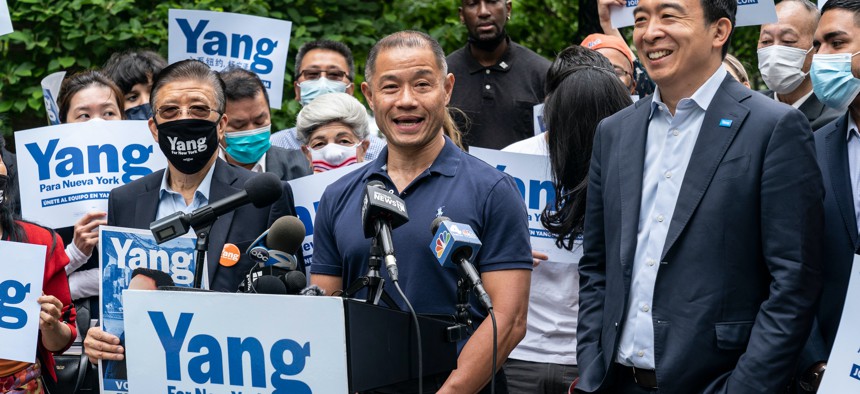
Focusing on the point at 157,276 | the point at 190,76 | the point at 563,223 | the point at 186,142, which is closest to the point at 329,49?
the point at 190,76

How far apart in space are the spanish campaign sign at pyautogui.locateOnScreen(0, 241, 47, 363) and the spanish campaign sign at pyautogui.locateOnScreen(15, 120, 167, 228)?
126cm

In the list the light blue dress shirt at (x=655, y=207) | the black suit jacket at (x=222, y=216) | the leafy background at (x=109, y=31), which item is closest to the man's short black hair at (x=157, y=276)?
the black suit jacket at (x=222, y=216)

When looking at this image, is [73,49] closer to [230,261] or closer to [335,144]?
[335,144]

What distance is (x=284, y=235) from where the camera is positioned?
13.4 feet

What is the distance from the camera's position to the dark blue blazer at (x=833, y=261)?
4.50 m

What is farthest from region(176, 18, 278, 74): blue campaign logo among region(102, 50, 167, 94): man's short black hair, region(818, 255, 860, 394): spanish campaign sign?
region(818, 255, 860, 394): spanish campaign sign

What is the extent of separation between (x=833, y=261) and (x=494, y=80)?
176 inches

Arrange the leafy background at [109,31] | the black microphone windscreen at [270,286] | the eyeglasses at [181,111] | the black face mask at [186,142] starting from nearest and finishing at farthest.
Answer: the black microphone windscreen at [270,286], the black face mask at [186,142], the eyeglasses at [181,111], the leafy background at [109,31]

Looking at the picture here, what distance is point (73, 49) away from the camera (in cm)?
1070

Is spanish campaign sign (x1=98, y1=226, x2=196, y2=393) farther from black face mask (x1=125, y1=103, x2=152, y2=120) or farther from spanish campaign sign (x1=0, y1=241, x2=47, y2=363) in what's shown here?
black face mask (x1=125, y1=103, x2=152, y2=120)

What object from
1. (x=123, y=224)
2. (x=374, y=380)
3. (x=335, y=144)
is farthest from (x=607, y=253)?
(x=335, y=144)

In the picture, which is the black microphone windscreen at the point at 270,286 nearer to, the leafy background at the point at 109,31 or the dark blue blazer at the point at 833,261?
the dark blue blazer at the point at 833,261

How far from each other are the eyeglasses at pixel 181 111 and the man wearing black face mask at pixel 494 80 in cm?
306

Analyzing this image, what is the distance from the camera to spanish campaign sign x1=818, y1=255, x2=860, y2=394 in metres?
4.10
